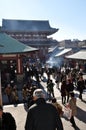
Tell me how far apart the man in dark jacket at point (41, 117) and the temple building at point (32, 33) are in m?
55.1

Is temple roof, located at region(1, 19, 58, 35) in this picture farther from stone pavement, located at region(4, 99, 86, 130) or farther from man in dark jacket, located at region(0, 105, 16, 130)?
man in dark jacket, located at region(0, 105, 16, 130)

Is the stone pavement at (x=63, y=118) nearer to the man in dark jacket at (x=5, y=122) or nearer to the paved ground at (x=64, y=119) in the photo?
the paved ground at (x=64, y=119)

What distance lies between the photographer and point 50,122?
4.50 m

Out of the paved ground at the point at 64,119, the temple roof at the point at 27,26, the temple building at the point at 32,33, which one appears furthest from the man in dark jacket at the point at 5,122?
the temple roof at the point at 27,26

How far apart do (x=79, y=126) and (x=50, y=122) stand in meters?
5.57

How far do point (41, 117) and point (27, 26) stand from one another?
201 feet

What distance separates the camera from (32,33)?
62.1 metres

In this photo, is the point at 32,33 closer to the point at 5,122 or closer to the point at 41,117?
the point at 5,122

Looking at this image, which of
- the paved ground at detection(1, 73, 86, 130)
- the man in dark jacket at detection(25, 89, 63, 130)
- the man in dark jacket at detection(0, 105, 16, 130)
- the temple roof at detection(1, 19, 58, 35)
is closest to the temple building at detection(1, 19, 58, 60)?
the temple roof at detection(1, 19, 58, 35)

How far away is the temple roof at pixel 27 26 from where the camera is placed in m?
62.2

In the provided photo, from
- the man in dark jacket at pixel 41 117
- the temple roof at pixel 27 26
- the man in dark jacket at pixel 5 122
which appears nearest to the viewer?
the man in dark jacket at pixel 41 117

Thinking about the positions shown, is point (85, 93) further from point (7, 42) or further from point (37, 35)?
point (37, 35)

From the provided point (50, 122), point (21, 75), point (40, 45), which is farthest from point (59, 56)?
point (50, 122)

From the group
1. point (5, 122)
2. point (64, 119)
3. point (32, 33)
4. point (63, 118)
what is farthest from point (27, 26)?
point (5, 122)
